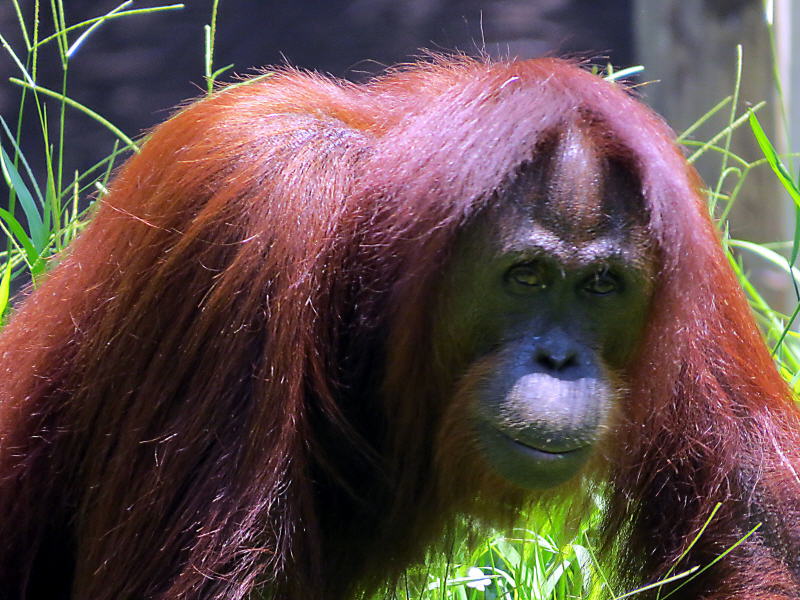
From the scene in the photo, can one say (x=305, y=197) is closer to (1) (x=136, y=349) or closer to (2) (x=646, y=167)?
(1) (x=136, y=349)

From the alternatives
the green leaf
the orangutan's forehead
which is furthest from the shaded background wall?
the orangutan's forehead

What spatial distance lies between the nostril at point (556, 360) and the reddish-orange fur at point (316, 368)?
0.88 ft

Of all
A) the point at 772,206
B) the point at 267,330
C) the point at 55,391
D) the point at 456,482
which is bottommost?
the point at 772,206

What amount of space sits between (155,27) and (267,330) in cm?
421

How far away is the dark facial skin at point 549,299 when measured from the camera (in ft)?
8.13

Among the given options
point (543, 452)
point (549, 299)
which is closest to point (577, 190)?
point (549, 299)

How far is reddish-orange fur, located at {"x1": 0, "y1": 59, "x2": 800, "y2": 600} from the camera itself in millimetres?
2479

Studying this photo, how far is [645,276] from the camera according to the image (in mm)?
2600

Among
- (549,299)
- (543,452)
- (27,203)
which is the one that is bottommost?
(543,452)

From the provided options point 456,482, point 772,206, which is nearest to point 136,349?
point 456,482

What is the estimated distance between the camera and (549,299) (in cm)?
255

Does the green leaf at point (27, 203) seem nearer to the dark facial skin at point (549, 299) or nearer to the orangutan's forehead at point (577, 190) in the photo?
the dark facial skin at point (549, 299)

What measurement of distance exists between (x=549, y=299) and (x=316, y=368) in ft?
1.68

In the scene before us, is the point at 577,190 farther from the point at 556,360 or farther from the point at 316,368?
the point at 316,368
